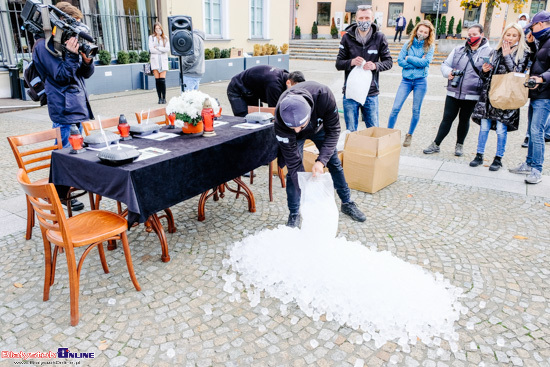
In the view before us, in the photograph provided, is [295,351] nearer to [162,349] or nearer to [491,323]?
[162,349]

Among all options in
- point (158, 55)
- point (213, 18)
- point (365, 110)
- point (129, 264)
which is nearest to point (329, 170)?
point (129, 264)

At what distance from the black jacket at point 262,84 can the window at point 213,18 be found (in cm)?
1133

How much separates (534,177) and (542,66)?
133 cm

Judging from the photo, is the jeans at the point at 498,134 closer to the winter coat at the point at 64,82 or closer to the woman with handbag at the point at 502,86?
the woman with handbag at the point at 502,86

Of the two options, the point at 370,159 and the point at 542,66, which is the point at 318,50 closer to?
the point at 542,66

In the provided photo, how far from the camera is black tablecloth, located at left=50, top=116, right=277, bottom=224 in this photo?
2902 mm

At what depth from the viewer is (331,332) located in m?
2.59

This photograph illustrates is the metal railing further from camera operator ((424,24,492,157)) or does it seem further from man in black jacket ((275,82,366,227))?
man in black jacket ((275,82,366,227))

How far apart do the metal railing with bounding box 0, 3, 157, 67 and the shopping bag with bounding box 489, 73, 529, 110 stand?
10056 millimetres

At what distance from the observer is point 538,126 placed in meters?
4.95

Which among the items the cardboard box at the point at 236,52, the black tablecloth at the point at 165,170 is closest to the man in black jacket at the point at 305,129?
the black tablecloth at the point at 165,170

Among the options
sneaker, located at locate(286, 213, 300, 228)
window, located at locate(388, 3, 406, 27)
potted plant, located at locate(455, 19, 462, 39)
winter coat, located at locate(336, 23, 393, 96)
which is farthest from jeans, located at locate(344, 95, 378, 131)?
window, located at locate(388, 3, 406, 27)

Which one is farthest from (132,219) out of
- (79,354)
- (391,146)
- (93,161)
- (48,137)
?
(391,146)

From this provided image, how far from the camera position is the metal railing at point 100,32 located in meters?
10.4
